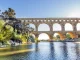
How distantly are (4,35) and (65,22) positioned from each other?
86.7 metres

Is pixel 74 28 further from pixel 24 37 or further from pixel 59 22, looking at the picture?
pixel 24 37

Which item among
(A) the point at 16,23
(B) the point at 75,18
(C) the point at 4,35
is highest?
(B) the point at 75,18

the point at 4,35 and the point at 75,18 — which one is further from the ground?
the point at 75,18

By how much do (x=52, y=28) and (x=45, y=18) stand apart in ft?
26.8

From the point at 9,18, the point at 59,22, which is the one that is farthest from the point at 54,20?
the point at 9,18

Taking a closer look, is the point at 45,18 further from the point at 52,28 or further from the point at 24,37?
the point at 24,37

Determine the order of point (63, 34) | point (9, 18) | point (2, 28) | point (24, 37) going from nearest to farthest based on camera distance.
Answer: point (2, 28) → point (9, 18) → point (24, 37) → point (63, 34)

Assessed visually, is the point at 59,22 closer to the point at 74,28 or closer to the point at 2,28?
the point at 74,28

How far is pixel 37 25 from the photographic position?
417ft

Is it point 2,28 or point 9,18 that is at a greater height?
point 9,18

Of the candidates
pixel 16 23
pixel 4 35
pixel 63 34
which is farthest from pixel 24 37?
pixel 63 34

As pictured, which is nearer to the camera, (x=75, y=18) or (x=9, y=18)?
(x=9, y=18)

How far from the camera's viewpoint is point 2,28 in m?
45.0

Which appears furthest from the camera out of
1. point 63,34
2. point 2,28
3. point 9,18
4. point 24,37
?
point 63,34
